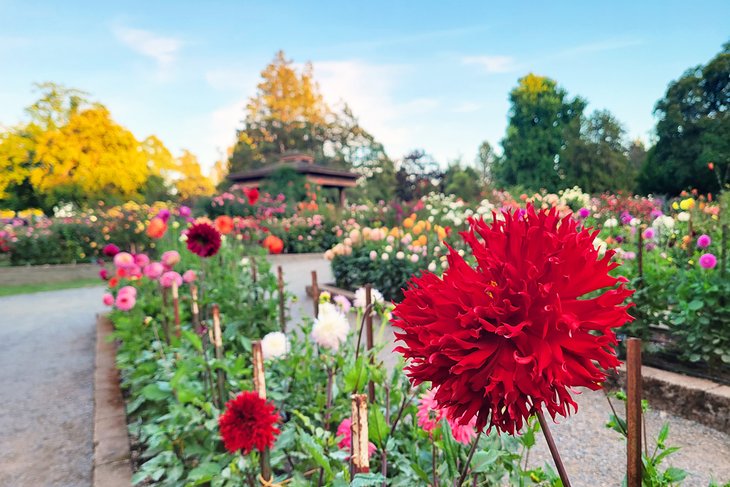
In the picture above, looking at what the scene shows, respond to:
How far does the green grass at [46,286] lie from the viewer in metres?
8.76

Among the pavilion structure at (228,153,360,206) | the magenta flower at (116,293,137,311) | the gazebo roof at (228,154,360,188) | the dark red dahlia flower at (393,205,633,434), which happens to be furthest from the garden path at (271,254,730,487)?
the gazebo roof at (228,154,360,188)

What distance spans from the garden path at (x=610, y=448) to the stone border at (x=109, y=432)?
169 cm

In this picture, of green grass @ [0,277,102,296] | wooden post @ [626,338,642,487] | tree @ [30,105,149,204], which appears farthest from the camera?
tree @ [30,105,149,204]

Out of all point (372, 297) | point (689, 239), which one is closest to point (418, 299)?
point (372, 297)

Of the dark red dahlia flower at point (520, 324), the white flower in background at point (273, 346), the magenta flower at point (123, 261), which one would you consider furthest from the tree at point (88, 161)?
the dark red dahlia flower at point (520, 324)

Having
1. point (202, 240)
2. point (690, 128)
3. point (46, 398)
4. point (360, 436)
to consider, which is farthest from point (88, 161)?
point (690, 128)

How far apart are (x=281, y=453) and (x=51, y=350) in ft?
12.6

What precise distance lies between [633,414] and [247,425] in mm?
861

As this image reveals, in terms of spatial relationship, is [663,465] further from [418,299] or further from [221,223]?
[221,223]

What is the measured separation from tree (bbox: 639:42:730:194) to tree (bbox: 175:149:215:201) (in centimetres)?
2580

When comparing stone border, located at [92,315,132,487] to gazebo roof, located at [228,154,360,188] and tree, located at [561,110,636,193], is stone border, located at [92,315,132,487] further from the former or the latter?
tree, located at [561,110,636,193]

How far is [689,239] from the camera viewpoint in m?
3.42

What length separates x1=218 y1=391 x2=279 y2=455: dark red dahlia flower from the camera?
1211mm

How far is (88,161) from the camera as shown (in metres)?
19.9
